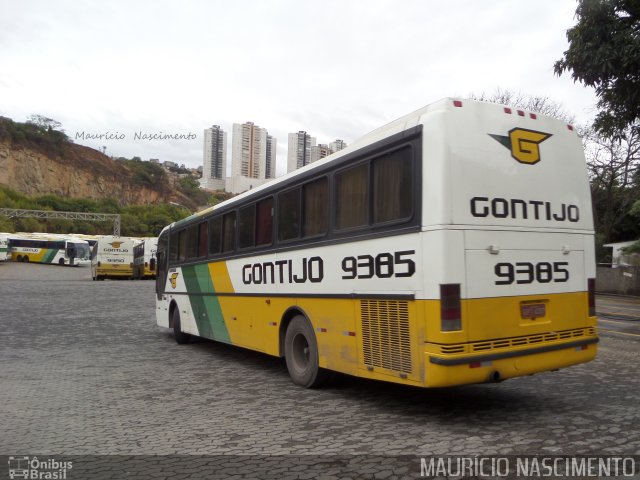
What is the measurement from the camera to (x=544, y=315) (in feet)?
18.6

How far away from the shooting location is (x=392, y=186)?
18.8 feet

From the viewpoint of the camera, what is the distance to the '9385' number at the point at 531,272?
5.40 meters

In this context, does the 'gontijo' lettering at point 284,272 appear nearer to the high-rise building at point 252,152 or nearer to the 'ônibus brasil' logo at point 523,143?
the 'ônibus brasil' logo at point 523,143

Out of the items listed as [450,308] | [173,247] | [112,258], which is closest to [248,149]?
[112,258]

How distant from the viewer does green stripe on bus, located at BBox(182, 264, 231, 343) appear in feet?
33.1

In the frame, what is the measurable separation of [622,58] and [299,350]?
1027cm

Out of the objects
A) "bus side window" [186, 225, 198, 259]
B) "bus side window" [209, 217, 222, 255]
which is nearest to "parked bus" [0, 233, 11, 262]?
"bus side window" [186, 225, 198, 259]

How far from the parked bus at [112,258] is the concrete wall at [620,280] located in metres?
31.1

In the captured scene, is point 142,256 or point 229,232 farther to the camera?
point 142,256

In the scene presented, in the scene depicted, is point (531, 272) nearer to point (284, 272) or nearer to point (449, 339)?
point (449, 339)

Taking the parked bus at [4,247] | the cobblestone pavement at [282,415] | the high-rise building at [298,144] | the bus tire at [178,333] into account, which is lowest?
the cobblestone pavement at [282,415]

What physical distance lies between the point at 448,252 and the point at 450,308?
1.66 ft

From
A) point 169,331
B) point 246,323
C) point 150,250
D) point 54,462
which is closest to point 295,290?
point 246,323

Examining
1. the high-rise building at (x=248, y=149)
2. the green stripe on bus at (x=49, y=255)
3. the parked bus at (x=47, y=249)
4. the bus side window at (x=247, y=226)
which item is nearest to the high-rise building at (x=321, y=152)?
the bus side window at (x=247, y=226)
